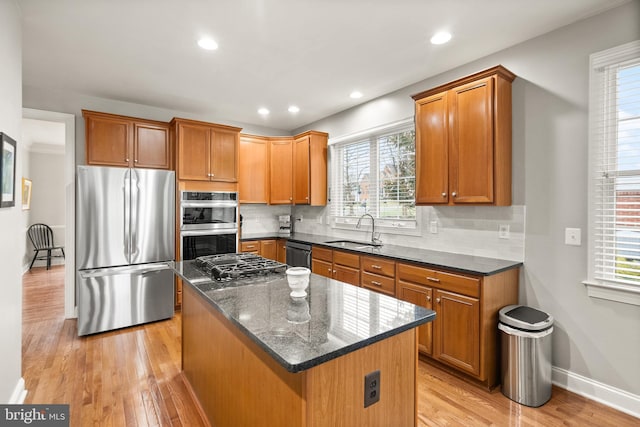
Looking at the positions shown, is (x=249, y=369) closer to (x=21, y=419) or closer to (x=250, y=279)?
(x=250, y=279)

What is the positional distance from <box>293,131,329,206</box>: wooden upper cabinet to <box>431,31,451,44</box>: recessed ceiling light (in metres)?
2.36

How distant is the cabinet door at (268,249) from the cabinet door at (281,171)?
2.27 ft

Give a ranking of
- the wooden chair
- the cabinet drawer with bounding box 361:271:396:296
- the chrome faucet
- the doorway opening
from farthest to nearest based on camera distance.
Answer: the wooden chair < the doorway opening < the chrome faucet < the cabinet drawer with bounding box 361:271:396:296

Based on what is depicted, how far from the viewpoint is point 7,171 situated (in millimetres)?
2025

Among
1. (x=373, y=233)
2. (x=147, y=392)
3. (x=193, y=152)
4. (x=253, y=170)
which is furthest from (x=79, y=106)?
(x=373, y=233)

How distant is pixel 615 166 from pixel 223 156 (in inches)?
161

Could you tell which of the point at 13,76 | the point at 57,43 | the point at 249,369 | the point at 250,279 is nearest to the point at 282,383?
the point at 249,369

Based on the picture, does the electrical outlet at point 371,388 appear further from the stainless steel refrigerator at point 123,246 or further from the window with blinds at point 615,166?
the stainless steel refrigerator at point 123,246

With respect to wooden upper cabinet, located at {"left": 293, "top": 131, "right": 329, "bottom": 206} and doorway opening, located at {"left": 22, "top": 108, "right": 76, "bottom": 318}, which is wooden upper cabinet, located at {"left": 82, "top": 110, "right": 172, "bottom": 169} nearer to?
wooden upper cabinet, located at {"left": 293, "top": 131, "right": 329, "bottom": 206}

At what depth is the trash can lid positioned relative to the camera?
2.27m

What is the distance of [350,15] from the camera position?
234cm

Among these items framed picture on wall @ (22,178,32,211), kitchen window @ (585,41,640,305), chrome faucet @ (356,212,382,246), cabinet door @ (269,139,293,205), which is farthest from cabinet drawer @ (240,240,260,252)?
framed picture on wall @ (22,178,32,211)

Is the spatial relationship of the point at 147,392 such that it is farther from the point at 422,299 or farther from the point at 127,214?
the point at 422,299

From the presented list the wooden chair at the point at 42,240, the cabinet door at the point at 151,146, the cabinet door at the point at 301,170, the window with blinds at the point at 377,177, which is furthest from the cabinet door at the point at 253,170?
the wooden chair at the point at 42,240
